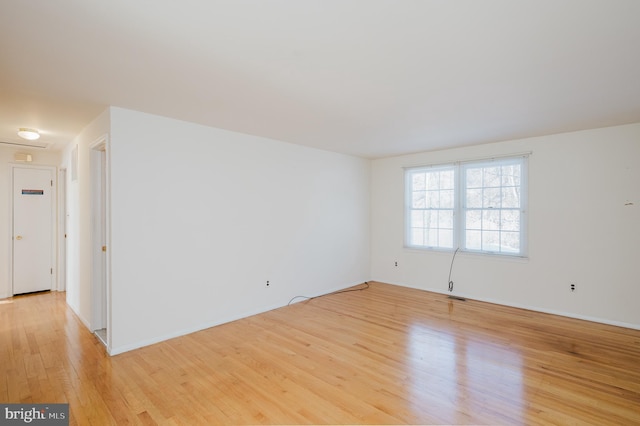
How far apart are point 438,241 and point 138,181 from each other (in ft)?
15.8

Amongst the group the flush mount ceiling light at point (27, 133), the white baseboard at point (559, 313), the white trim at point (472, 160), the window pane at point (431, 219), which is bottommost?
the white baseboard at point (559, 313)

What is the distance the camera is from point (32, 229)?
17.8 feet

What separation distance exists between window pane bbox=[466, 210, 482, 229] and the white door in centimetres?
735

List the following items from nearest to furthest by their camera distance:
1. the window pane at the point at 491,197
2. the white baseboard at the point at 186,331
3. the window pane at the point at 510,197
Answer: the white baseboard at the point at 186,331 < the window pane at the point at 510,197 < the window pane at the point at 491,197

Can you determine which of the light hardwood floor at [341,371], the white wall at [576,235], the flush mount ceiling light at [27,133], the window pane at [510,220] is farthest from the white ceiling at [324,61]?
the light hardwood floor at [341,371]

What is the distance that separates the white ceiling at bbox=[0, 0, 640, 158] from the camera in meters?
1.72

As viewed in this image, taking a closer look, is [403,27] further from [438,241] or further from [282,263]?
[438,241]

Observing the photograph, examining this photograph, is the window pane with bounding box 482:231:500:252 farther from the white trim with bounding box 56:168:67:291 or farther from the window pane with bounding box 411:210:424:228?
the white trim with bounding box 56:168:67:291

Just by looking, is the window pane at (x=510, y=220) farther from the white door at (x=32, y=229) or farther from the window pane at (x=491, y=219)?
the white door at (x=32, y=229)
